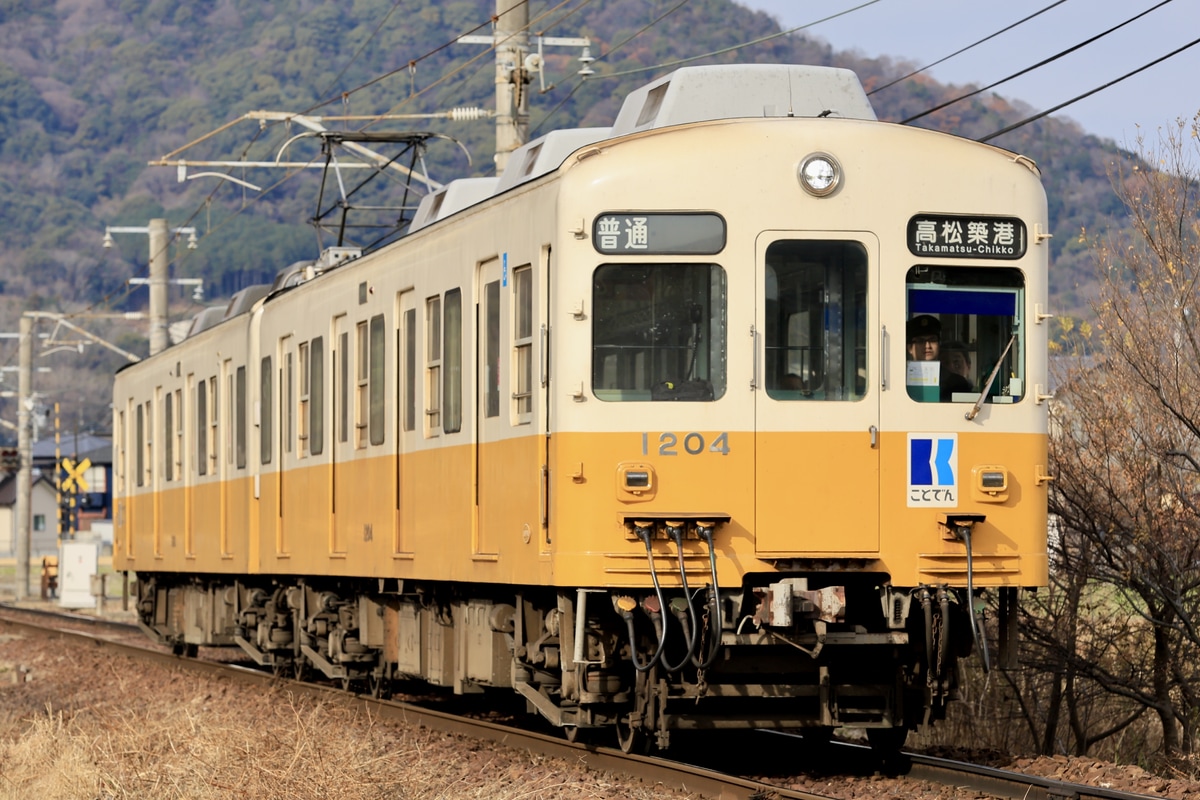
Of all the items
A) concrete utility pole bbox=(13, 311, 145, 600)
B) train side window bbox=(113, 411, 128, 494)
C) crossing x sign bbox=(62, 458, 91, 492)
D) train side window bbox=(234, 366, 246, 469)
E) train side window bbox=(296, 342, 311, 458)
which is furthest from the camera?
crossing x sign bbox=(62, 458, 91, 492)

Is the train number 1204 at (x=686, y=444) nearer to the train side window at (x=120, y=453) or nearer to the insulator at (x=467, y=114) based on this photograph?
the insulator at (x=467, y=114)

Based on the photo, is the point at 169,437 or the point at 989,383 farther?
the point at 169,437

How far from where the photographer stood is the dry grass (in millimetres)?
8781

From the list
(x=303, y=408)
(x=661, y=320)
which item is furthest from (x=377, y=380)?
(x=661, y=320)

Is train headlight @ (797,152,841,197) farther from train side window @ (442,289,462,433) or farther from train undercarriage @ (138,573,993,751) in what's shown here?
train side window @ (442,289,462,433)

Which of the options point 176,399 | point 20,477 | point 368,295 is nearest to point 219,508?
point 176,399

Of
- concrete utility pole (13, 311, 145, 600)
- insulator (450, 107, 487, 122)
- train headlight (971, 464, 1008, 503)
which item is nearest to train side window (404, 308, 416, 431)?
train headlight (971, 464, 1008, 503)

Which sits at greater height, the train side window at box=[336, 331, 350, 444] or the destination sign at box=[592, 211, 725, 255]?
the destination sign at box=[592, 211, 725, 255]

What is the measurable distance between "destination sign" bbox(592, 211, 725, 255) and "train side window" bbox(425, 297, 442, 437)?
7.46ft

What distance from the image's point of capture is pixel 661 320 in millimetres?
9219

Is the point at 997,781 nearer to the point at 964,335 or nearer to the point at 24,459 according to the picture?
the point at 964,335

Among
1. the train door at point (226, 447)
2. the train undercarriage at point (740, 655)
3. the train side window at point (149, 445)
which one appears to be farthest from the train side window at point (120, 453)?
the train undercarriage at point (740, 655)

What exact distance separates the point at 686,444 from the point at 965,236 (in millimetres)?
1828

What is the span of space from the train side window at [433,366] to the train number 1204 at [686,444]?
97.3 inches
